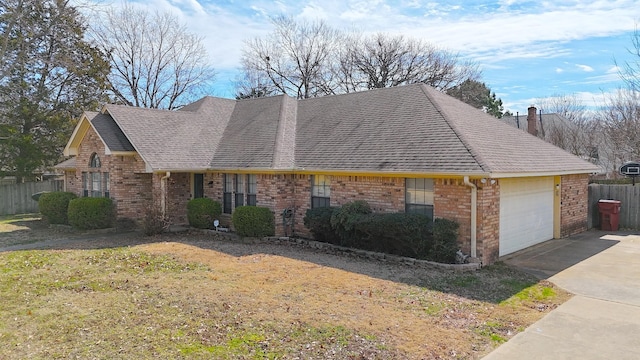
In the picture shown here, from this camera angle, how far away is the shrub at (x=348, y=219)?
1192 centimetres

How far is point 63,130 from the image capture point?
24.6 metres

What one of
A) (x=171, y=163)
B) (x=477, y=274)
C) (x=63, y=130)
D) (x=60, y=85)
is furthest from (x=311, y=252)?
(x=60, y=85)

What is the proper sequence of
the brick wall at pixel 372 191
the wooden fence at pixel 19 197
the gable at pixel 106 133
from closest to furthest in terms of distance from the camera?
the brick wall at pixel 372 191
the gable at pixel 106 133
the wooden fence at pixel 19 197

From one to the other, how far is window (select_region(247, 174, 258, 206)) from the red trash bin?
43.5 feet

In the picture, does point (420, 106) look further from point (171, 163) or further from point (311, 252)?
point (171, 163)

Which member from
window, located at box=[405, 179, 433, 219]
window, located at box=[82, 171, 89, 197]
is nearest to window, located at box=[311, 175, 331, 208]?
window, located at box=[405, 179, 433, 219]

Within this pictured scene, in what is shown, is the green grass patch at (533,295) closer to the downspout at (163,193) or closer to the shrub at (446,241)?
the shrub at (446,241)

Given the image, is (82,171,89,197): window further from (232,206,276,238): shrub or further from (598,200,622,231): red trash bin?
(598,200,622,231): red trash bin

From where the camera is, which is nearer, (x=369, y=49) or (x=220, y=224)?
(x=220, y=224)

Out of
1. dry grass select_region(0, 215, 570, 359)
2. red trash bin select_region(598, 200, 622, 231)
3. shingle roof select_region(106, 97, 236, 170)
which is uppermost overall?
shingle roof select_region(106, 97, 236, 170)

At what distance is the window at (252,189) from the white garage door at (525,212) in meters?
8.09

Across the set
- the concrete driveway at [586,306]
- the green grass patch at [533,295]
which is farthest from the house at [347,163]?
the green grass patch at [533,295]

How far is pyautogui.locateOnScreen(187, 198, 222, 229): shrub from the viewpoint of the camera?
50.5ft

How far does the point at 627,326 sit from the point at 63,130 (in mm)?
27123
